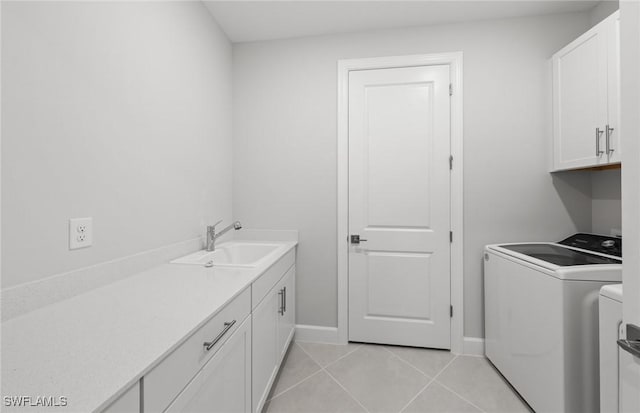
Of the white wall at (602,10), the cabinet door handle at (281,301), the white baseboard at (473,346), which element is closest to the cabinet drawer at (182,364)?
the cabinet door handle at (281,301)

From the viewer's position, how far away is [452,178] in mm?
2150

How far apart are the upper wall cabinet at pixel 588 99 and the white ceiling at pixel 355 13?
0.43 m

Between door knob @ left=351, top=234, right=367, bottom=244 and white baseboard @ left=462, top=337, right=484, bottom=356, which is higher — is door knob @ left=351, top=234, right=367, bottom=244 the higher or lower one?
the higher one

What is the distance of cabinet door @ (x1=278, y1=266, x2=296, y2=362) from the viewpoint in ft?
6.13

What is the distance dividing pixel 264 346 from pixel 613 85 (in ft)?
7.81

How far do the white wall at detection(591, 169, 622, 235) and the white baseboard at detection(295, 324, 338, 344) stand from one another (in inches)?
80.2

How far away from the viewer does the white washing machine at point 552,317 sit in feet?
4.38

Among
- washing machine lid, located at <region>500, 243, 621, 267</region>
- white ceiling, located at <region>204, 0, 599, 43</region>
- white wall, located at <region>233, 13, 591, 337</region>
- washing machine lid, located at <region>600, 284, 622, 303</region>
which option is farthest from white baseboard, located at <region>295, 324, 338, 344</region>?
white ceiling, located at <region>204, 0, 599, 43</region>

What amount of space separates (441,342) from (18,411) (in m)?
2.35

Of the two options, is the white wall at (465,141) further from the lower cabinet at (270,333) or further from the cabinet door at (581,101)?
the lower cabinet at (270,333)

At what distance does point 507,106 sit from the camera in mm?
2098

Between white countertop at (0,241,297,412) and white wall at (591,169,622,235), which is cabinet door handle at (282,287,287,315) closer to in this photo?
white countertop at (0,241,297,412)

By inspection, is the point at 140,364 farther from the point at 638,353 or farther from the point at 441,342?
the point at 441,342

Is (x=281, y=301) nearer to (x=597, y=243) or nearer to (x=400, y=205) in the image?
(x=400, y=205)
